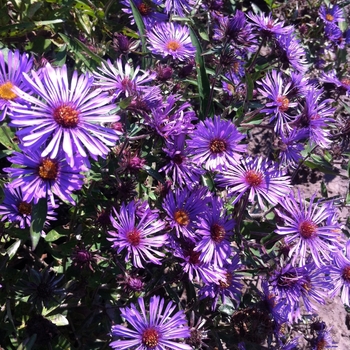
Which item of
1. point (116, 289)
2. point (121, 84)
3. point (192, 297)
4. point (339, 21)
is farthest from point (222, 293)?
point (339, 21)

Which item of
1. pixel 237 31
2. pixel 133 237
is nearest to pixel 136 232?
pixel 133 237

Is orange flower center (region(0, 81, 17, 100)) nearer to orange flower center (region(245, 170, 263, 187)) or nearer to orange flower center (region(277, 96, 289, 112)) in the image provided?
orange flower center (region(245, 170, 263, 187))

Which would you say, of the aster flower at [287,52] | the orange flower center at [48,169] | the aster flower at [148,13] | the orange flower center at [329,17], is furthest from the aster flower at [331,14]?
the orange flower center at [48,169]

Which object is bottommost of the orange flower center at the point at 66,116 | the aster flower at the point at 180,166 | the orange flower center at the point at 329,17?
the orange flower center at the point at 66,116

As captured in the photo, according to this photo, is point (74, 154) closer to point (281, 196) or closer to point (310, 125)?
point (281, 196)

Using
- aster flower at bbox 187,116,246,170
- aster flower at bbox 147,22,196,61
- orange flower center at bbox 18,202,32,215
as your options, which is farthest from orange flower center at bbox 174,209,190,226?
aster flower at bbox 147,22,196,61

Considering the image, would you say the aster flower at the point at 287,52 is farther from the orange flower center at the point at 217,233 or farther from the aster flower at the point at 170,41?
the orange flower center at the point at 217,233
